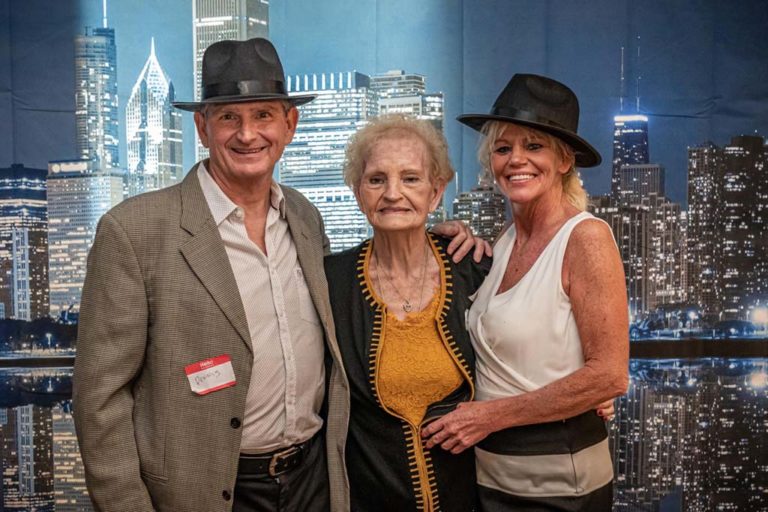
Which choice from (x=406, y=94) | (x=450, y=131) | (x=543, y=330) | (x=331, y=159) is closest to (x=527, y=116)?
(x=543, y=330)

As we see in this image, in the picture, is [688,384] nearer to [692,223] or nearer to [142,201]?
[692,223]

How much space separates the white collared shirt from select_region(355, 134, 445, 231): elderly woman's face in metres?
0.26

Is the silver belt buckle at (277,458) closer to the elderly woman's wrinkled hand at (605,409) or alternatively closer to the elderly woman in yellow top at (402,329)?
the elderly woman in yellow top at (402,329)

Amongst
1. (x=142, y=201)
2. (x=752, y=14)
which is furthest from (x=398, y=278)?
(x=752, y=14)

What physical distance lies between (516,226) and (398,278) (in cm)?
33

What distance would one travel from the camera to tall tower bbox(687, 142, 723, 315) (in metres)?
5.92

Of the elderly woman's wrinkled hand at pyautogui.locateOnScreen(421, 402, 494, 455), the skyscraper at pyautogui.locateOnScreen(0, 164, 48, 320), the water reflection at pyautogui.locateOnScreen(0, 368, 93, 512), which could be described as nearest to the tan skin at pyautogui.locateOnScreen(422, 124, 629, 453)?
the elderly woman's wrinkled hand at pyautogui.locateOnScreen(421, 402, 494, 455)

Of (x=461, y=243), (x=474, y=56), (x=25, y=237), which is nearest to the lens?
(x=461, y=243)

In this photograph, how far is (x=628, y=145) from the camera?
5.83 meters

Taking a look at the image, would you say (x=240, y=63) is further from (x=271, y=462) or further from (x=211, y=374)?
(x=271, y=462)

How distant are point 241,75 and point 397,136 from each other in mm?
423

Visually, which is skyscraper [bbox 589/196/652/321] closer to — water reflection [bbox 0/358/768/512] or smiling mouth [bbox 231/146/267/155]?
water reflection [bbox 0/358/768/512]

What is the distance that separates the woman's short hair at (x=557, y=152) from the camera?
1.85m

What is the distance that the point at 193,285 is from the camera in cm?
168
